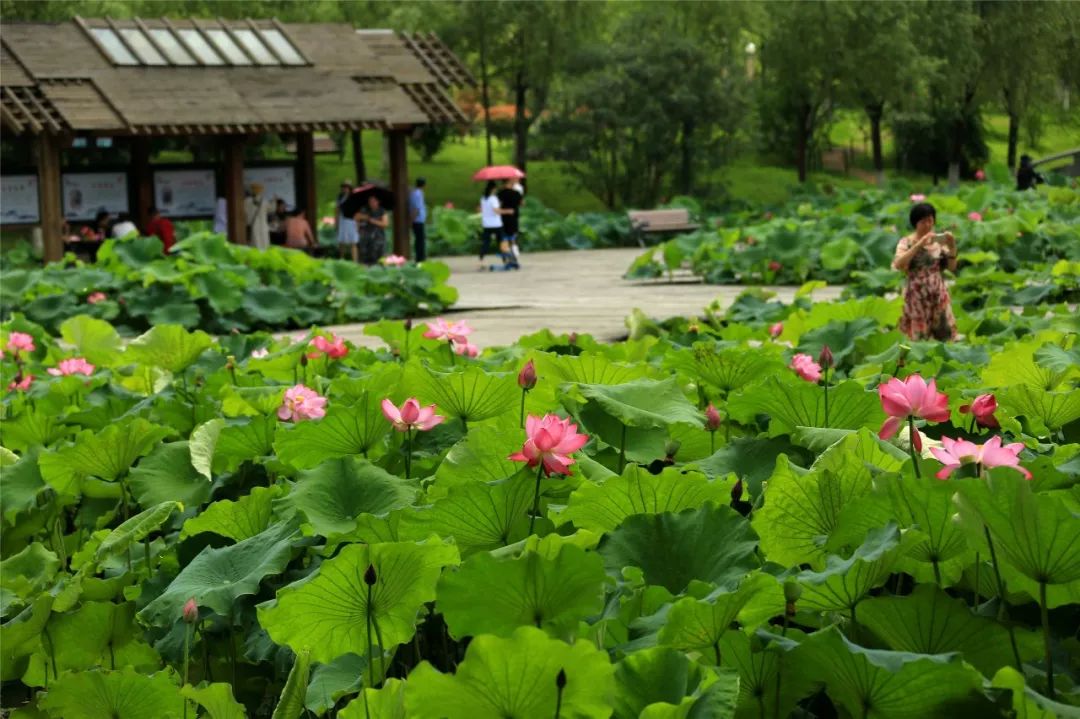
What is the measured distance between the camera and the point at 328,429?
3.32m

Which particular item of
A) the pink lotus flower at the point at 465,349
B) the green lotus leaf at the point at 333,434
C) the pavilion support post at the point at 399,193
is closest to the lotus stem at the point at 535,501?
the green lotus leaf at the point at 333,434

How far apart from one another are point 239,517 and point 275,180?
1744 centimetres

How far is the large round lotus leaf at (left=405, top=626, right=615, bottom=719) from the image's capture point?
71.2 inches

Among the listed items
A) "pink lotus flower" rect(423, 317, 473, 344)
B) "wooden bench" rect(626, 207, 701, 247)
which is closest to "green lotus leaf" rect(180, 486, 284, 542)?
"pink lotus flower" rect(423, 317, 473, 344)

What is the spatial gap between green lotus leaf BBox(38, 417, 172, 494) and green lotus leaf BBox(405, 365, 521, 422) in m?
0.80

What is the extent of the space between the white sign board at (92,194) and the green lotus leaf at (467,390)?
16.3 m

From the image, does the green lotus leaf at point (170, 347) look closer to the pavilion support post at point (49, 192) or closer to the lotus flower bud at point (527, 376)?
the lotus flower bud at point (527, 376)

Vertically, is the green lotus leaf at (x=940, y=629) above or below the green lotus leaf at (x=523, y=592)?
below

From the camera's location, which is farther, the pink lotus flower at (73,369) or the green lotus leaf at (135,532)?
the pink lotus flower at (73,369)

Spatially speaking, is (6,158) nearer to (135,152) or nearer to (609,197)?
(135,152)

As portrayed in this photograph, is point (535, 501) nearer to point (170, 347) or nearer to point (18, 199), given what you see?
point (170, 347)

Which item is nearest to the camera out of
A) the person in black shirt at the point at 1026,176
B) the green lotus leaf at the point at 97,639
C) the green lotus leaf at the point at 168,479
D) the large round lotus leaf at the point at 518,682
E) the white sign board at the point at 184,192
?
the large round lotus leaf at the point at 518,682

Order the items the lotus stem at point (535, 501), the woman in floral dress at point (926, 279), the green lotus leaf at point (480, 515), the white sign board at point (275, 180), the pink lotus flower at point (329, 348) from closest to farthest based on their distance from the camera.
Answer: the lotus stem at point (535, 501) < the green lotus leaf at point (480, 515) < the pink lotus flower at point (329, 348) < the woman in floral dress at point (926, 279) < the white sign board at point (275, 180)

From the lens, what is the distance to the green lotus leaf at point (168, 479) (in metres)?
3.76
